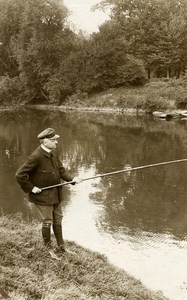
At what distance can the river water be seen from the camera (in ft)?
26.8

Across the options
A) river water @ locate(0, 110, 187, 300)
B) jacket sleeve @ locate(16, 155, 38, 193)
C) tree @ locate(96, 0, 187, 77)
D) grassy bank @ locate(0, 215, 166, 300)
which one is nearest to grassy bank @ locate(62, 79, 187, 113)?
tree @ locate(96, 0, 187, 77)

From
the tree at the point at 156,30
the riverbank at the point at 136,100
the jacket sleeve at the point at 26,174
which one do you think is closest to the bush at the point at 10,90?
the riverbank at the point at 136,100

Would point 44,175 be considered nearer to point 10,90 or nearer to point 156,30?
point 156,30

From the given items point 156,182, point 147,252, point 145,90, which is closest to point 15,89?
point 145,90

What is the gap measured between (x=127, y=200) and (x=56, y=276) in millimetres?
6884

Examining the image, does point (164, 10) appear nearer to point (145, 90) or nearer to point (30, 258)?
point (145, 90)

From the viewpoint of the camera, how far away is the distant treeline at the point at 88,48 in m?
43.0

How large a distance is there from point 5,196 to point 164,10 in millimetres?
38558

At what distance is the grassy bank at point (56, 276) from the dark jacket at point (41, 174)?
2.67 ft

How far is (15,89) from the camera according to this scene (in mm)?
48688

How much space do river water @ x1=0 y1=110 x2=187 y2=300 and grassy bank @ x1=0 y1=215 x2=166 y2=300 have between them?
3.57 feet

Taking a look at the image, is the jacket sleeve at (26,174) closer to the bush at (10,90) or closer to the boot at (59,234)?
the boot at (59,234)

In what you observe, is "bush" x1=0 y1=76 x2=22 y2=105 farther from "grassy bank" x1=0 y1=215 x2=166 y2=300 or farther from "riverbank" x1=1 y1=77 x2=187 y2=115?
"grassy bank" x1=0 y1=215 x2=166 y2=300

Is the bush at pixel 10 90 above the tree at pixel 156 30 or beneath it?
beneath
